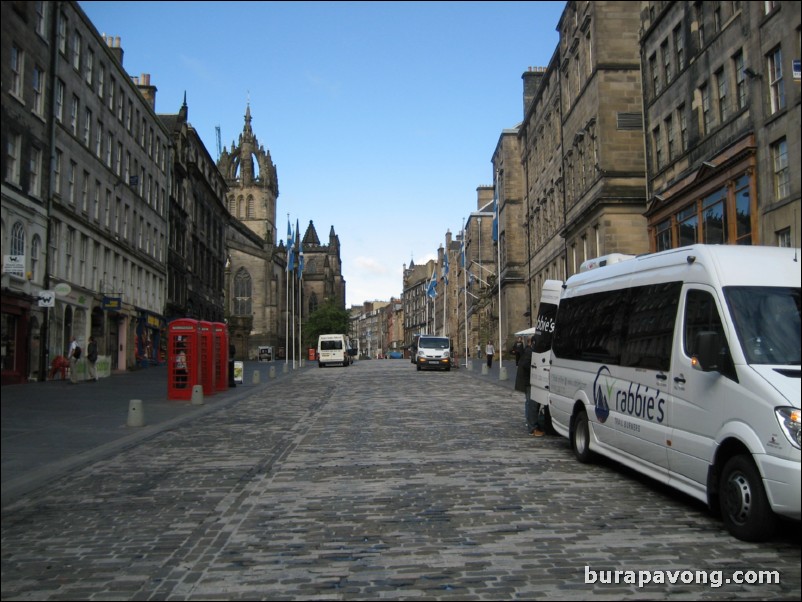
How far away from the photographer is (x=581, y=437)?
1072 cm

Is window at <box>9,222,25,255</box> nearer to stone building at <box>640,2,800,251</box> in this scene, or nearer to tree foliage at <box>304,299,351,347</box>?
stone building at <box>640,2,800,251</box>

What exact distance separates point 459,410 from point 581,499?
10.8m

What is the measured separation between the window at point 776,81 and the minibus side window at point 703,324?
15.9 m

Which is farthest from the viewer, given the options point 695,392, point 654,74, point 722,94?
point 654,74

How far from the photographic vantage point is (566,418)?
11.6 metres

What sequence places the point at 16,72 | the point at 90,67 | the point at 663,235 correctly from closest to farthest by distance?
the point at 16,72, the point at 663,235, the point at 90,67

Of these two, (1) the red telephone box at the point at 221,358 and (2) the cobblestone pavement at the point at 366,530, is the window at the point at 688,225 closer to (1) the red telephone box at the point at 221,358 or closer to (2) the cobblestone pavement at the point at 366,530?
(1) the red telephone box at the point at 221,358

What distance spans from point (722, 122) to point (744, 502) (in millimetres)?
20979

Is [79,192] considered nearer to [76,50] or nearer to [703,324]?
[76,50]

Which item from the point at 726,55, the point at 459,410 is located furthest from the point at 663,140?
the point at 459,410

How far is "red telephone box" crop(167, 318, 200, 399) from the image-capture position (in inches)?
890

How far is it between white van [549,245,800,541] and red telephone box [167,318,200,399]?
49.7 ft

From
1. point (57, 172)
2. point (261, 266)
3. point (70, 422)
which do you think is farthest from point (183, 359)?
point (261, 266)

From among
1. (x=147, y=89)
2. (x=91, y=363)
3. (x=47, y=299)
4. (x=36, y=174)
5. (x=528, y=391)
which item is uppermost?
(x=147, y=89)
